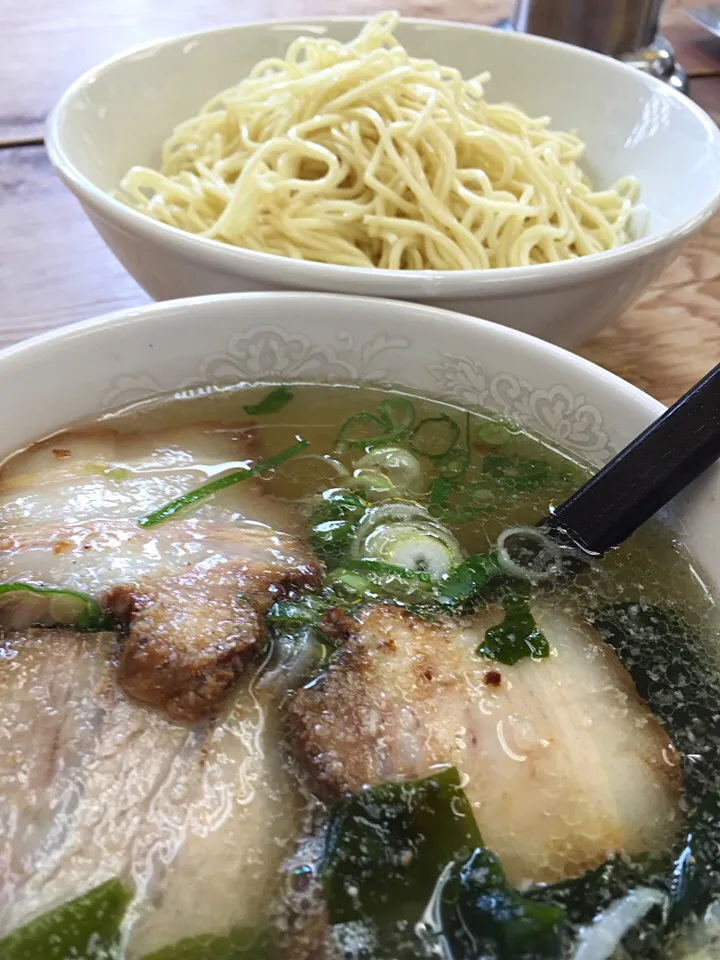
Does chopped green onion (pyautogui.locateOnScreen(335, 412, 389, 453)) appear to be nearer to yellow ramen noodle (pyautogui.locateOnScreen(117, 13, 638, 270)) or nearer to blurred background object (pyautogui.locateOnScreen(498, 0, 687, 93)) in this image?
yellow ramen noodle (pyautogui.locateOnScreen(117, 13, 638, 270))

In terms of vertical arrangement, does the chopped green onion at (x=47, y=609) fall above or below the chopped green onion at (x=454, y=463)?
below

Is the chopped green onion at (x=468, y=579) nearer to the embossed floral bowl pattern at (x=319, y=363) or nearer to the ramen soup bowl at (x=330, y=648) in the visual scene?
the ramen soup bowl at (x=330, y=648)

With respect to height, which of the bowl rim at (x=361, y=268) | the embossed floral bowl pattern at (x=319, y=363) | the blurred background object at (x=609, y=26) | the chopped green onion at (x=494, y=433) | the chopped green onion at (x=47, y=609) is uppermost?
the blurred background object at (x=609, y=26)

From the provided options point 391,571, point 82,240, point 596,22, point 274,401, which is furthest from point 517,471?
point 596,22

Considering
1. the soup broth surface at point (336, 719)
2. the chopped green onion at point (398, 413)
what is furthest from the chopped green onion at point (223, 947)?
the chopped green onion at point (398, 413)

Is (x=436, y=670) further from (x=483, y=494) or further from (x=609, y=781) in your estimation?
(x=483, y=494)

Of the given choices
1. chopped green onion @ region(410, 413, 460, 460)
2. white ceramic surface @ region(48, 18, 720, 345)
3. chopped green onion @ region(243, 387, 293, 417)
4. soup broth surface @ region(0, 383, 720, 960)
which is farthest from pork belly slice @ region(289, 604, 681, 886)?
white ceramic surface @ region(48, 18, 720, 345)
